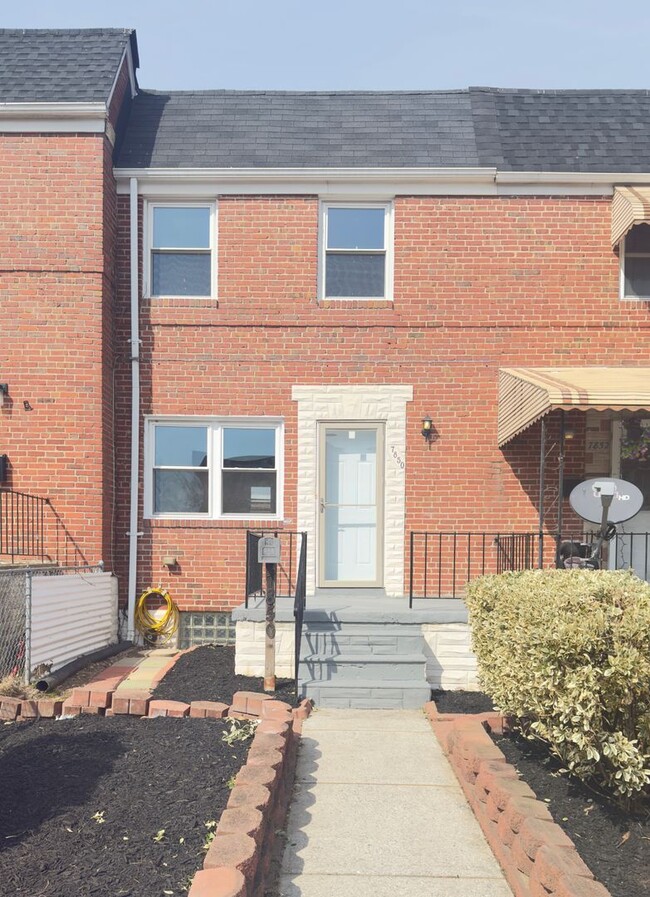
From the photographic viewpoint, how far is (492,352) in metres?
9.00

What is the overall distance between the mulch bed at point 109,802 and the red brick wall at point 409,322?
13.1 feet

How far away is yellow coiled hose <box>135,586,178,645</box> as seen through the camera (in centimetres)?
882

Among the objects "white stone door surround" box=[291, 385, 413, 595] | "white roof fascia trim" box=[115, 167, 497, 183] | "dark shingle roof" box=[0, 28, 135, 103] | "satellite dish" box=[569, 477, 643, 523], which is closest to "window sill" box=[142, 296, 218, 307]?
"white roof fascia trim" box=[115, 167, 497, 183]

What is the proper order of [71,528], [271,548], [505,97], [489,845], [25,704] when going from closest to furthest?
1. [489,845]
2. [25,704]
3. [271,548]
4. [71,528]
5. [505,97]

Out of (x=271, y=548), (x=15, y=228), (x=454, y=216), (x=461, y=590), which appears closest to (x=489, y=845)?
(x=271, y=548)

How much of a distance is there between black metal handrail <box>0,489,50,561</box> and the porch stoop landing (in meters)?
2.62

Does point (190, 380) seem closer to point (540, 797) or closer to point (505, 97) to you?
point (505, 97)

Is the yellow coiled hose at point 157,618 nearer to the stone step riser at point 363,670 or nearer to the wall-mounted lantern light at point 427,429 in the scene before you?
the stone step riser at point 363,670

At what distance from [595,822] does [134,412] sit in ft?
21.7

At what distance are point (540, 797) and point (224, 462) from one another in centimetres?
568

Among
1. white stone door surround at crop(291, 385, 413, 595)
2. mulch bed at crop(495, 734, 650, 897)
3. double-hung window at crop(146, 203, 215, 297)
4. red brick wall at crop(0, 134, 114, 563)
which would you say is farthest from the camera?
double-hung window at crop(146, 203, 215, 297)

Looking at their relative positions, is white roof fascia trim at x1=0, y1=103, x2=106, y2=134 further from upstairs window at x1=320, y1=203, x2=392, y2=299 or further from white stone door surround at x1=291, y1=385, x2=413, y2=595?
white stone door surround at x1=291, y1=385, x2=413, y2=595

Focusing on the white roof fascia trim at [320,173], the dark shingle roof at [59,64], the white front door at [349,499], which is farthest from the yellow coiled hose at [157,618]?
the dark shingle roof at [59,64]

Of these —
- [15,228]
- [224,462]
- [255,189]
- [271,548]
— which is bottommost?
[271,548]
